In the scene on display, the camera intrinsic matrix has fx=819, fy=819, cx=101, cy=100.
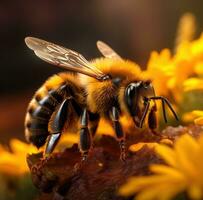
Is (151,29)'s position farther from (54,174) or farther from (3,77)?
(54,174)

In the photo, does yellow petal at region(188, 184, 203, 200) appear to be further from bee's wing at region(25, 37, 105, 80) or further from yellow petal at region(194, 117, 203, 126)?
bee's wing at region(25, 37, 105, 80)

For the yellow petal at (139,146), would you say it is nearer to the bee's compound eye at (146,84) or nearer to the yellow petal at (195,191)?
the bee's compound eye at (146,84)

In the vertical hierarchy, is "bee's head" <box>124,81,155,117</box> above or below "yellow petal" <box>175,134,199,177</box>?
above

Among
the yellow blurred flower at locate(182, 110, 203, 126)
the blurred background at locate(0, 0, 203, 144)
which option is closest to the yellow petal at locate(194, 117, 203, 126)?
the yellow blurred flower at locate(182, 110, 203, 126)

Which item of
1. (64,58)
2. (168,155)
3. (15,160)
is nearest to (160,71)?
(64,58)

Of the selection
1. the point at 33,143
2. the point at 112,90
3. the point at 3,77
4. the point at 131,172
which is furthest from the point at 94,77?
the point at 3,77

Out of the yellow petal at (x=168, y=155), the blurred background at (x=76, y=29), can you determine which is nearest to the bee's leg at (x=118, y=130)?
the yellow petal at (x=168, y=155)
